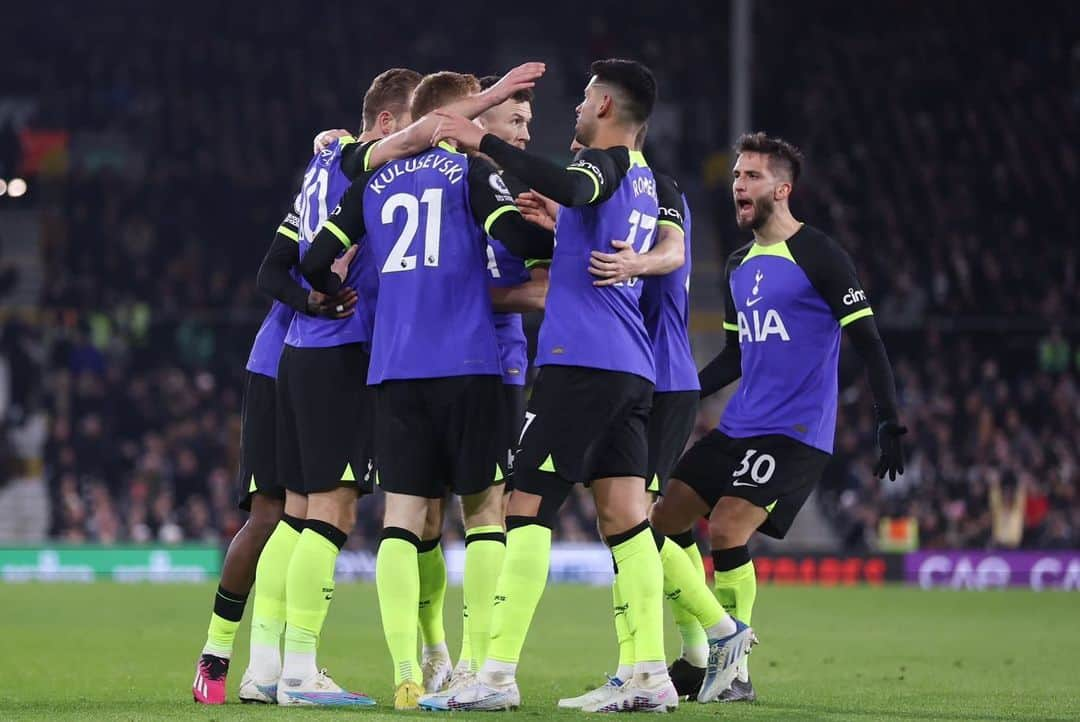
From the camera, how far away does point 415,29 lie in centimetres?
3291

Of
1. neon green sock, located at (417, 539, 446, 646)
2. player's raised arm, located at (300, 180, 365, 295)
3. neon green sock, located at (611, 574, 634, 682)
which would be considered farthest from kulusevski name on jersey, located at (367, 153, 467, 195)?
neon green sock, located at (611, 574, 634, 682)

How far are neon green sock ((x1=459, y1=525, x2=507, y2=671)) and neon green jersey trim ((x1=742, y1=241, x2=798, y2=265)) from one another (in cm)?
218

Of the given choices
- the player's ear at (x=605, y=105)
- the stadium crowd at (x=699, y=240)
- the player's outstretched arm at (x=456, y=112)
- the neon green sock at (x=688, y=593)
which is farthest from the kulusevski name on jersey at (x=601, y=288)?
the stadium crowd at (x=699, y=240)

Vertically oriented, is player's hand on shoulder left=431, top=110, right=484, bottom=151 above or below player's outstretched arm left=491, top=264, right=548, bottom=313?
above

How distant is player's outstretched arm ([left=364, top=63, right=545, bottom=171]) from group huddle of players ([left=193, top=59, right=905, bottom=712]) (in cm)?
1

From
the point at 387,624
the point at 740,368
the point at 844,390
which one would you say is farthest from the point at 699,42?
the point at 387,624

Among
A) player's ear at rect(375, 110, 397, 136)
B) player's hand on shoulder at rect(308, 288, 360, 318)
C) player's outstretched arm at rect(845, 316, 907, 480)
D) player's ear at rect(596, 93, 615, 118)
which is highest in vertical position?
player's ear at rect(375, 110, 397, 136)

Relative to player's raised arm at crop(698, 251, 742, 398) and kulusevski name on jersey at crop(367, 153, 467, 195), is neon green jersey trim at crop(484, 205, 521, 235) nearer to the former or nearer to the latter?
kulusevski name on jersey at crop(367, 153, 467, 195)

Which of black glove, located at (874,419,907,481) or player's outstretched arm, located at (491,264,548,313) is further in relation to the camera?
black glove, located at (874,419,907,481)

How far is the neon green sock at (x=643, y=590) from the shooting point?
674cm

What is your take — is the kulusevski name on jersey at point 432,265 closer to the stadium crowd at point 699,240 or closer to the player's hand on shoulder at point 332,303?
the player's hand on shoulder at point 332,303

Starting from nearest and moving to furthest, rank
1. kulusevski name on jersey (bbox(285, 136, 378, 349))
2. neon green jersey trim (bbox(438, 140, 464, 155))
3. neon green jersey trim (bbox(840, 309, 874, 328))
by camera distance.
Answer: neon green jersey trim (bbox(438, 140, 464, 155)) < kulusevski name on jersey (bbox(285, 136, 378, 349)) < neon green jersey trim (bbox(840, 309, 874, 328))

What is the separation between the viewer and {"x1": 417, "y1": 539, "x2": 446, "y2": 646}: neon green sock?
776 cm

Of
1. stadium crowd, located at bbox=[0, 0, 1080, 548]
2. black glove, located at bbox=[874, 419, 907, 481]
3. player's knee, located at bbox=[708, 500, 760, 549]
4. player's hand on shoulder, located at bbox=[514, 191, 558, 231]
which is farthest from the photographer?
stadium crowd, located at bbox=[0, 0, 1080, 548]
